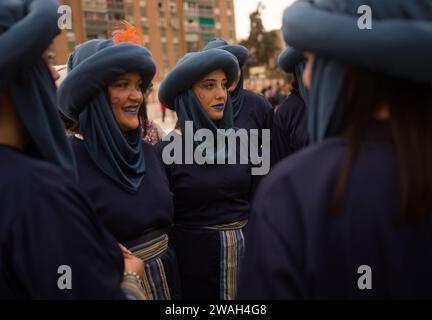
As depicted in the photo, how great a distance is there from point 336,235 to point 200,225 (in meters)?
1.91

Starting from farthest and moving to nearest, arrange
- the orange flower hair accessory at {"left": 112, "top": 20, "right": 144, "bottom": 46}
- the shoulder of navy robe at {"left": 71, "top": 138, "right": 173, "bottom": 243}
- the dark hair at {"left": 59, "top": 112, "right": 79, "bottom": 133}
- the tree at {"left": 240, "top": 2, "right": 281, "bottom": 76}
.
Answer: the tree at {"left": 240, "top": 2, "right": 281, "bottom": 76}, the orange flower hair accessory at {"left": 112, "top": 20, "right": 144, "bottom": 46}, the dark hair at {"left": 59, "top": 112, "right": 79, "bottom": 133}, the shoulder of navy robe at {"left": 71, "top": 138, "right": 173, "bottom": 243}

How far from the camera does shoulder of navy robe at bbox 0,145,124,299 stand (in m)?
1.14

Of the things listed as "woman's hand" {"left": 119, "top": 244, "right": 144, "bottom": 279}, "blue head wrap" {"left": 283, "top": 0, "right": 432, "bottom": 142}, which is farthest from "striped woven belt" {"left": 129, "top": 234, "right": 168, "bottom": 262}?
"blue head wrap" {"left": 283, "top": 0, "right": 432, "bottom": 142}

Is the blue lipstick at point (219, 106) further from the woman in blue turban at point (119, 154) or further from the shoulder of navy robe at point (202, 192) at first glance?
the woman in blue turban at point (119, 154)

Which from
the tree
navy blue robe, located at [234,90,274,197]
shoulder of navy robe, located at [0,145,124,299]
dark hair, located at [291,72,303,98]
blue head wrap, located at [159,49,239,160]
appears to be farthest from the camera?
the tree

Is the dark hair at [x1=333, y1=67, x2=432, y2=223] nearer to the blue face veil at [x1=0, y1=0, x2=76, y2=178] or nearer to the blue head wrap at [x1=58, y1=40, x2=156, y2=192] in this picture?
the blue face veil at [x1=0, y1=0, x2=76, y2=178]

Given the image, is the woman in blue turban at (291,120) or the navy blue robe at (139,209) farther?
the woman in blue turban at (291,120)

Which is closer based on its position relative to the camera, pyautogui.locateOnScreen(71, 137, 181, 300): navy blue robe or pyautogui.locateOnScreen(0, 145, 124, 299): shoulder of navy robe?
pyautogui.locateOnScreen(0, 145, 124, 299): shoulder of navy robe

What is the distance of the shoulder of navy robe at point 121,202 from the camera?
219 cm

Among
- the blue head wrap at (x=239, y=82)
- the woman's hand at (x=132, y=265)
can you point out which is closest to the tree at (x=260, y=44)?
the blue head wrap at (x=239, y=82)

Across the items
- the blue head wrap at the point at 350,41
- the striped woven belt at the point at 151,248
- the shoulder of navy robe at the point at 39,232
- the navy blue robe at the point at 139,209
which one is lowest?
the striped woven belt at the point at 151,248

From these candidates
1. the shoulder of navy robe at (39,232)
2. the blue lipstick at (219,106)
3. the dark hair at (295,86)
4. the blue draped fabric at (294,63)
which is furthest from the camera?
the dark hair at (295,86)

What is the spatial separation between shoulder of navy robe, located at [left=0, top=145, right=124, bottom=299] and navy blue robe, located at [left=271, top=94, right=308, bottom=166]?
2444 mm

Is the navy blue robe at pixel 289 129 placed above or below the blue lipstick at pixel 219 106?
below
